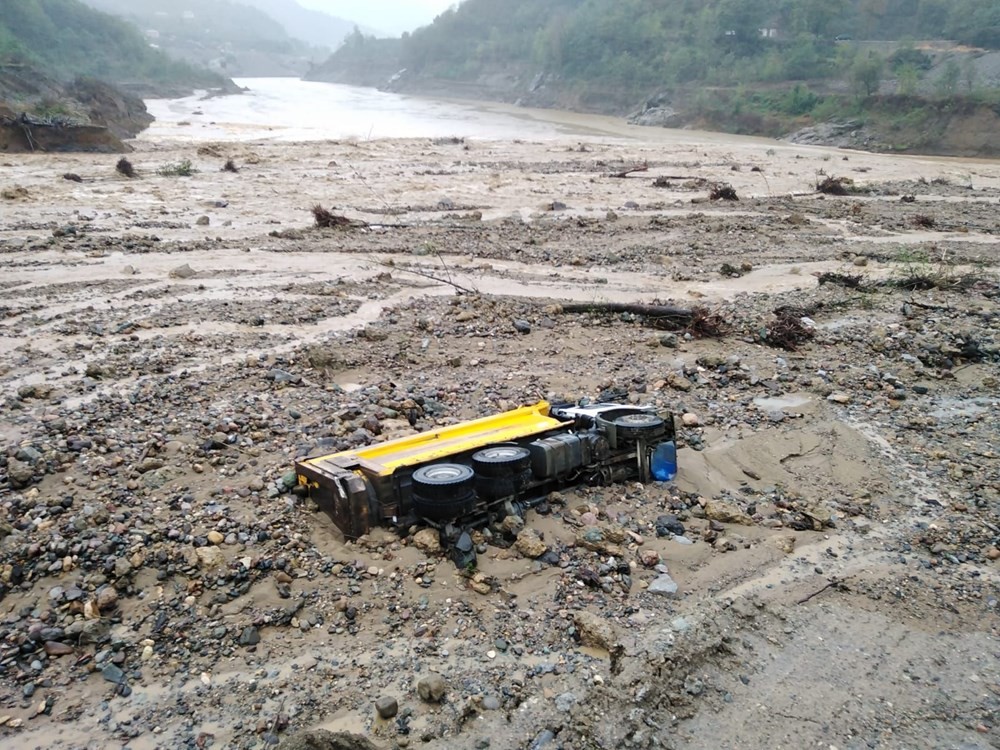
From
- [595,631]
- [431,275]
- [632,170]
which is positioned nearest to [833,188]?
[632,170]

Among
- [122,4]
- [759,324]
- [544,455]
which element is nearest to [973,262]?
[759,324]

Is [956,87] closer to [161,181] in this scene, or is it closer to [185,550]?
[161,181]

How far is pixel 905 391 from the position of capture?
6188 millimetres

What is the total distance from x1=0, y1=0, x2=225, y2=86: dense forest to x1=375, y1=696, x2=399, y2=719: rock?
54355 millimetres

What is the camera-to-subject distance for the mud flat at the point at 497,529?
310 cm

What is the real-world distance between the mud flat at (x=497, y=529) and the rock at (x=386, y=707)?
11 millimetres

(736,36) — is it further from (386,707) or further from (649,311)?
(386,707)

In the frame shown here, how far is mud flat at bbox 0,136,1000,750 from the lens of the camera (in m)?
3.10

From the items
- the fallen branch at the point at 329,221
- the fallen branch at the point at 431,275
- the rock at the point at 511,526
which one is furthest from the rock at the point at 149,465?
the fallen branch at the point at 329,221

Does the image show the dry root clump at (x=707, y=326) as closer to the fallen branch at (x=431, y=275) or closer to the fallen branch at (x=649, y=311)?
the fallen branch at (x=649, y=311)

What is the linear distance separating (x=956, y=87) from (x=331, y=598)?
158ft

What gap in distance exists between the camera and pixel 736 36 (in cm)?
6091

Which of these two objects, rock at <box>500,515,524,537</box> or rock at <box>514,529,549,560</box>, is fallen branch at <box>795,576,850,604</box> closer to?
rock at <box>514,529,549,560</box>

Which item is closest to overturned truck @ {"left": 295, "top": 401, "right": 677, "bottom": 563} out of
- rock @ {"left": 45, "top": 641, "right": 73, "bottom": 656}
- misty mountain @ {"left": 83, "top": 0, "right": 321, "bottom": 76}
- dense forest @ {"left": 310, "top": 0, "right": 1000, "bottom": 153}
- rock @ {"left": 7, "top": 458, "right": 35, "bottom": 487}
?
rock @ {"left": 45, "top": 641, "right": 73, "bottom": 656}
